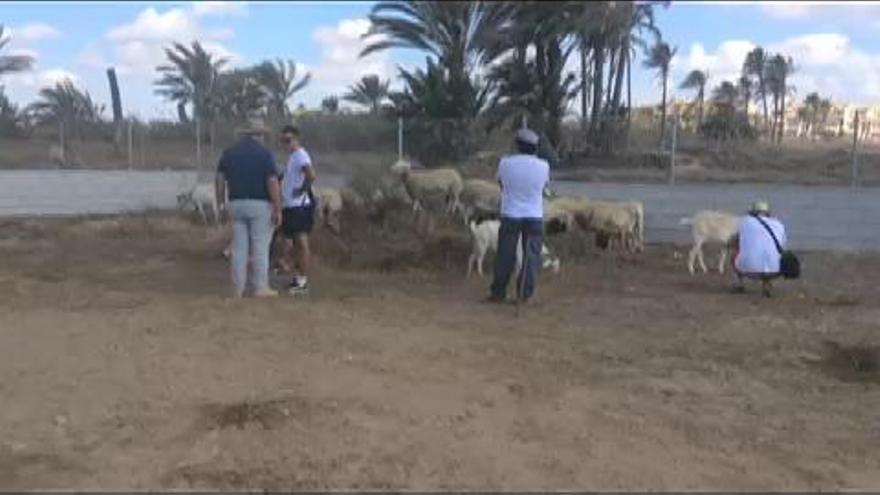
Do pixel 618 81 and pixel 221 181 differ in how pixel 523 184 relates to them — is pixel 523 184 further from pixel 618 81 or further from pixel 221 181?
pixel 618 81

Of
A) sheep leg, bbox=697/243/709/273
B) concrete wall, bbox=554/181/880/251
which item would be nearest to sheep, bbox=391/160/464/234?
concrete wall, bbox=554/181/880/251

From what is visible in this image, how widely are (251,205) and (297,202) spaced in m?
1.26

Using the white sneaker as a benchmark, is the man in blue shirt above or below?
above

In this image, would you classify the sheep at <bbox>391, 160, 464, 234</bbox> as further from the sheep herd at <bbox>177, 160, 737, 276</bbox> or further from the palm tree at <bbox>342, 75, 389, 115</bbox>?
the palm tree at <bbox>342, 75, 389, 115</bbox>

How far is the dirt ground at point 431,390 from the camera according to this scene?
5.49 m

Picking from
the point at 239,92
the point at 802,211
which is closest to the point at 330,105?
the point at 239,92

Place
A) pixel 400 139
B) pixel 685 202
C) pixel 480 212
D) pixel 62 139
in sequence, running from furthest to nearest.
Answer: pixel 62 139
pixel 400 139
pixel 685 202
pixel 480 212

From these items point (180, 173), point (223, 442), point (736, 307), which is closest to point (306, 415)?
point (223, 442)

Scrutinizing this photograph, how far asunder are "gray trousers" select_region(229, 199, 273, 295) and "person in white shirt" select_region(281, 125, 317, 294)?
889mm

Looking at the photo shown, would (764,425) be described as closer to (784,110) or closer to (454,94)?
(454,94)

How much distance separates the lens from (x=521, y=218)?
1057 cm

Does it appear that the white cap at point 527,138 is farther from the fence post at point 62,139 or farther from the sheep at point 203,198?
the fence post at point 62,139

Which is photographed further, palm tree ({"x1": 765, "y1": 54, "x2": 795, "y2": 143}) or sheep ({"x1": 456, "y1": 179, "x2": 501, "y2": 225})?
palm tree ({"x1": 765, "y1": 54, "x2": 795, "y2": 143})

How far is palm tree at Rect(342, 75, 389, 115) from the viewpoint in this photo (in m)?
29.6
